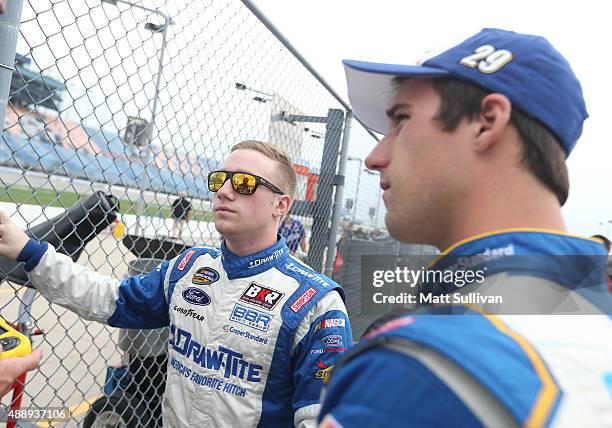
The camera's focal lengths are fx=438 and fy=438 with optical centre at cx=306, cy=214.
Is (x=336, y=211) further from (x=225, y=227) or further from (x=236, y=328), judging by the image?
(x=236, y=328)

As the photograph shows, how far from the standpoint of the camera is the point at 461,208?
0.93 m

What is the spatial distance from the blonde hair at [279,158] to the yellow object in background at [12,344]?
1.20m

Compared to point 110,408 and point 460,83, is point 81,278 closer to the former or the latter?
point 110,408

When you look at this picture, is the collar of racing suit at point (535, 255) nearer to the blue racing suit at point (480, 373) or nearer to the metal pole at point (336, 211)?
the blue racing suit at point (480, 373)

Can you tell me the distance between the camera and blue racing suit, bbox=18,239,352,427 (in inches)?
66.6

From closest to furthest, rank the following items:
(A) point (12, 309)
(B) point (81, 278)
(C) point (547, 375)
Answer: (C) point (547, 375) < (B) point (81, 278) < (A) point (12, 309)

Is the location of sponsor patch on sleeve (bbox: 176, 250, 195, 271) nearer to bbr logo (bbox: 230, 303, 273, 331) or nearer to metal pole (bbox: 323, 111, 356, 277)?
bbr logo (bbox: 230, 303, 273, 331)

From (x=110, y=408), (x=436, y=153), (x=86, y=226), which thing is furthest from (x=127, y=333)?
(x=436, y=153)

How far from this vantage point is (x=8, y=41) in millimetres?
1374

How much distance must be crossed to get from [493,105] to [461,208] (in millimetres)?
229

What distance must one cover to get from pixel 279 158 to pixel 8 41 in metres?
1.18

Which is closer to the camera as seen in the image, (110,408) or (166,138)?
(166,138)

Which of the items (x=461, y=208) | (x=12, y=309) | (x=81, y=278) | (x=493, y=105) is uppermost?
(x=493, y=105)

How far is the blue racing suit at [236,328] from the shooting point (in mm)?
1690
